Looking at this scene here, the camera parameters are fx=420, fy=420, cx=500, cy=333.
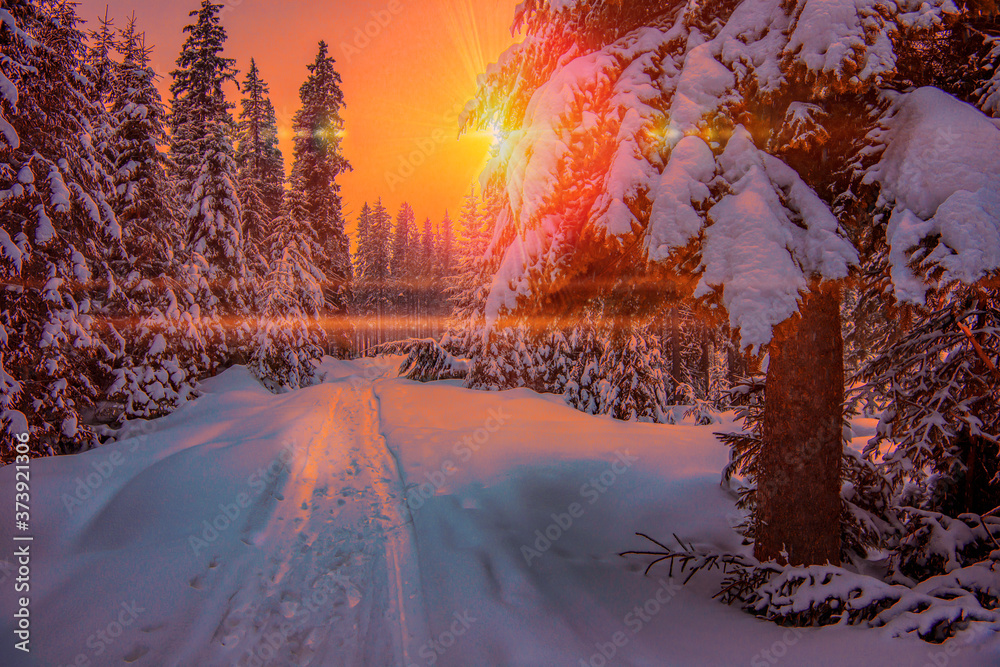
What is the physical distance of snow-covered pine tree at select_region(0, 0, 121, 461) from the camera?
8.54 m

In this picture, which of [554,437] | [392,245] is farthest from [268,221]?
[392,245]

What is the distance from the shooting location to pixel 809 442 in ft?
12.6

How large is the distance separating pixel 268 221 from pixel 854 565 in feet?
103

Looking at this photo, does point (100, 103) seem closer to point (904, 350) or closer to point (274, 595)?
point (274, 595)

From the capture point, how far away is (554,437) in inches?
327

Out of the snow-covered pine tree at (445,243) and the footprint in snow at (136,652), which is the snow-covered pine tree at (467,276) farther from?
the snow-covered pine tree at (445,243)

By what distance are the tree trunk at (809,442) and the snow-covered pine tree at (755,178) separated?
13 mm

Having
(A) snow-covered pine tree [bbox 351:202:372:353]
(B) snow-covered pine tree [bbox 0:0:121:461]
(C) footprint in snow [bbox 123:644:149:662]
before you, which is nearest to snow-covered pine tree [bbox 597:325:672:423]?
(C) footprint in snow [bbox 123:644:149:662]

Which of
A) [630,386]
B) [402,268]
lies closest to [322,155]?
[630,386]

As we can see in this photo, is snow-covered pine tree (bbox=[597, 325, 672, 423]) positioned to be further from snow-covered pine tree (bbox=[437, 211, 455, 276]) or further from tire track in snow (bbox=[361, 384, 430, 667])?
snow-covered pine tree (bbox=[437, 211, 455, 276])

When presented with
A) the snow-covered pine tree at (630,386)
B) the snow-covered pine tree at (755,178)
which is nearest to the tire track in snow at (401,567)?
the snow-covered pine tree at (755,178)

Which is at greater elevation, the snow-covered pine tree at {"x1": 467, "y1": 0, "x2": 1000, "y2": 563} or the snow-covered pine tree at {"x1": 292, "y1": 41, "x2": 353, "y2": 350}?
the snow-covered pine tree at {"x1": 292, "y1": 41, "x2": 353, "y2": 350}

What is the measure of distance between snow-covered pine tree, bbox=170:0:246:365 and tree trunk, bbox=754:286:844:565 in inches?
848

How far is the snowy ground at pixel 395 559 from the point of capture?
3246 millimetres
